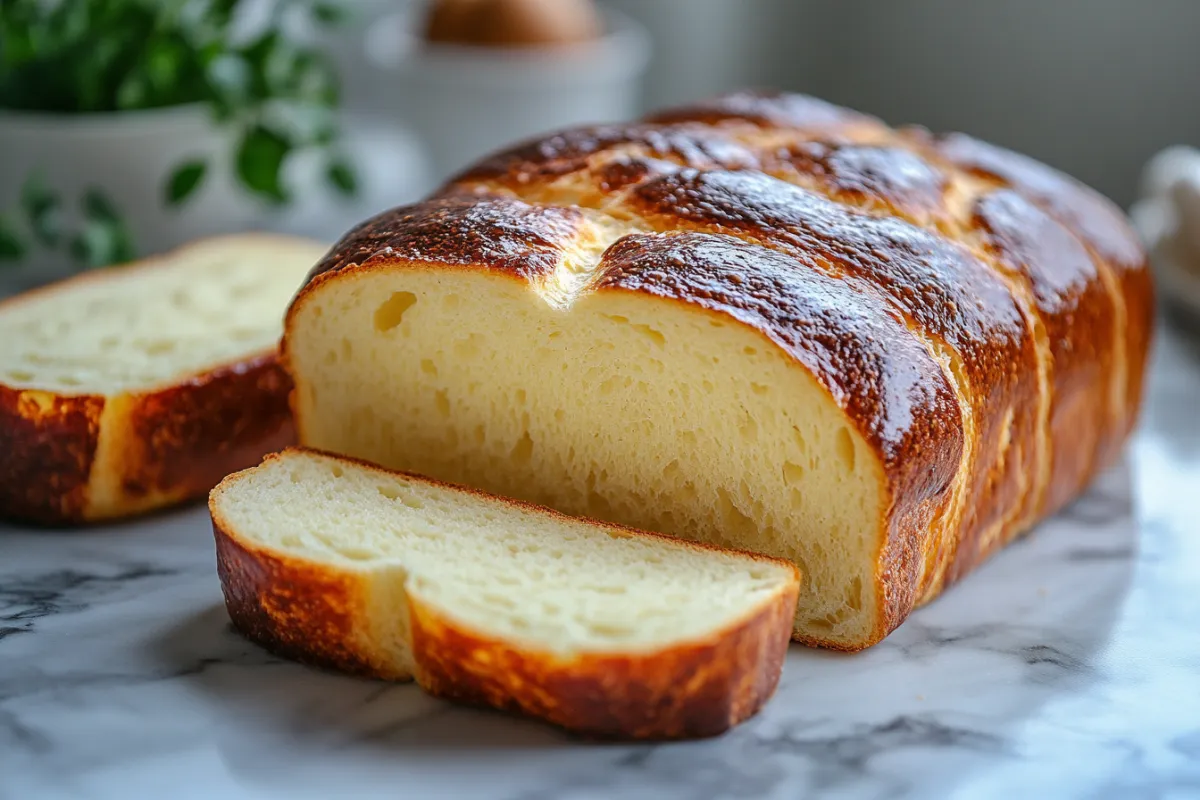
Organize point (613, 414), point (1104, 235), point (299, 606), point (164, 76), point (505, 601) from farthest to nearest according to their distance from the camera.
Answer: point (164, 76), point (1104, 235), point (613, 414), point (299, 606), point (505, 601)

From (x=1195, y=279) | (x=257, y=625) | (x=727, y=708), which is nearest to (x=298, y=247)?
(x=257, y=625)

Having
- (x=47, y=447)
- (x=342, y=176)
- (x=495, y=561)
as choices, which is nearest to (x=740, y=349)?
(x=495, y=561)


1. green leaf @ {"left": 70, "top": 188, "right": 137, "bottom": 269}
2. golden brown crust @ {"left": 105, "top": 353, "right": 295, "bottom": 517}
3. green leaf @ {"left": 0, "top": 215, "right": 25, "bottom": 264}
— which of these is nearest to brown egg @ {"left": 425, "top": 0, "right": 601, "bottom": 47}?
green leaf @ {"left": 70, "top": 188, "right": 137, "bottom": 269}

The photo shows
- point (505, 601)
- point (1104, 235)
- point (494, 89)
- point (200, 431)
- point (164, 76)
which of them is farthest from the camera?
point (494, 89)

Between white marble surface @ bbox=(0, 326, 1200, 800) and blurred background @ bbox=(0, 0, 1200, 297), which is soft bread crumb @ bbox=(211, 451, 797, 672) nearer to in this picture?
white marble surface @ bbox=(0, 326, 1200, 800)

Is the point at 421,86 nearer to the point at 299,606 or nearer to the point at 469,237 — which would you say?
the point at 469,237

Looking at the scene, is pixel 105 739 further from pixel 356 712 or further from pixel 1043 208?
pixel 1043 208
